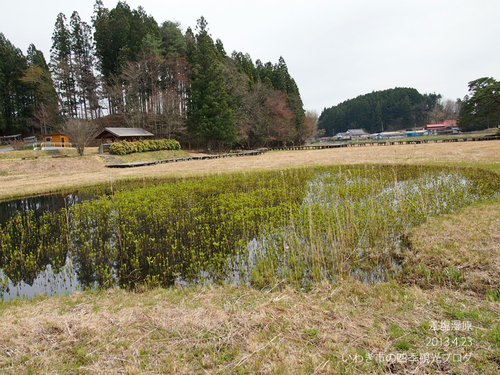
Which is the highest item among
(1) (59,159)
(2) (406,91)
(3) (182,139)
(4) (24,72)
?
(2) (406,91)

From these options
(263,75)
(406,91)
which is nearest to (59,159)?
(263,75)

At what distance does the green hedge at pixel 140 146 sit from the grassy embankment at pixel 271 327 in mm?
30768

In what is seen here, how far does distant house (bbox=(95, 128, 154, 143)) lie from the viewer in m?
36.2

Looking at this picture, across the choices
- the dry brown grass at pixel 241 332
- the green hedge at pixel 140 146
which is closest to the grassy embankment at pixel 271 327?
the dry brown grass at pixel 241 332

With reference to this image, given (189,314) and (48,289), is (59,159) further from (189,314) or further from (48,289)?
(189,314)

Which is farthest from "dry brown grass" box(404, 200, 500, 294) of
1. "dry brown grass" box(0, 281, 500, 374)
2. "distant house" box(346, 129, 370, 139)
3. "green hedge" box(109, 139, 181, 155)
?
"distant house" box(346, 129, 370, 139)

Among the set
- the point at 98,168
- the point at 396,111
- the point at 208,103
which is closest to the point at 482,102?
the point at 208,103

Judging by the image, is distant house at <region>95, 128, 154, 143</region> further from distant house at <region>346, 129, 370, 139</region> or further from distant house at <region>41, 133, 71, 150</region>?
distant house at <region>346, 129, 370, 139</region>

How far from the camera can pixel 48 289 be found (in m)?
5.11

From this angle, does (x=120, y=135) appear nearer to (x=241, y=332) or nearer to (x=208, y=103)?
(x=208, y=103)

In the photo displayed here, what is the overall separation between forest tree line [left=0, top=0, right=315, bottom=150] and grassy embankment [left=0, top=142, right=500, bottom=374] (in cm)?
3823

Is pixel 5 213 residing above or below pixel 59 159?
below

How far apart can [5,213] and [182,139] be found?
35202mm

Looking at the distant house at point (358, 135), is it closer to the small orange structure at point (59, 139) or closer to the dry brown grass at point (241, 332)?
the small orange structure at point (59, 139)
